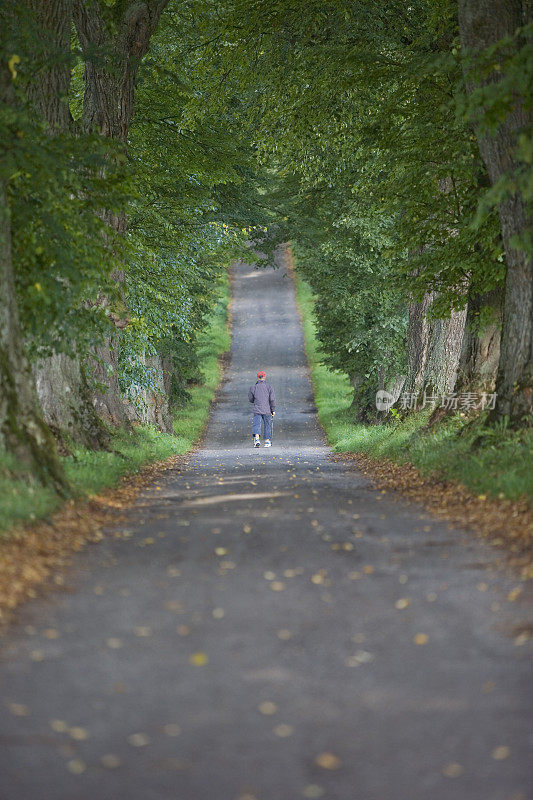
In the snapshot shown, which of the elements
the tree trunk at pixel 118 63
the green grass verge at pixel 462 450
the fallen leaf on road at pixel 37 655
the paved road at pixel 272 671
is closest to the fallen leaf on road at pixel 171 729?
the paved road at pixel 272 671

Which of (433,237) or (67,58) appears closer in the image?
(67,58)

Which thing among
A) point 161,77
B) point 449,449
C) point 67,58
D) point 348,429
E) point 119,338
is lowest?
point 348,429

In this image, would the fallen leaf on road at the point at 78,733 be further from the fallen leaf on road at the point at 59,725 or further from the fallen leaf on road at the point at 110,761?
the fallen leaf on road at the point at 110,761

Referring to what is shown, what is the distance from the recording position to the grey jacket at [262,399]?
2644 centimetres

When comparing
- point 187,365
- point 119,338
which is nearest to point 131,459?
point 119,338

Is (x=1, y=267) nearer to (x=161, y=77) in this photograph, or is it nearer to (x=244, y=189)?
(x=161, y=77)

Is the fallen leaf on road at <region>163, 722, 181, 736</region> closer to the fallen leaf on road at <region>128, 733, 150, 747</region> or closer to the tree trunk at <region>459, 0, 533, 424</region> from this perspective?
the fallen leaf on road at <region>128, 733, 150, 747</region>

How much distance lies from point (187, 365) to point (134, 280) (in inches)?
497

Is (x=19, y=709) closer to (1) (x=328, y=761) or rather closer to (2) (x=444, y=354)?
(1) (x=328, y=761)

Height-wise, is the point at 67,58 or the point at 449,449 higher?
the point at 67,58

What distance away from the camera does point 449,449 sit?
13508 millimetres

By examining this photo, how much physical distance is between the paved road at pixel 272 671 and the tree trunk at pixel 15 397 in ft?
4.59

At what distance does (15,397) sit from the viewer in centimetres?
952

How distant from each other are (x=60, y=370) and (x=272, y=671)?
9802 millimetres
